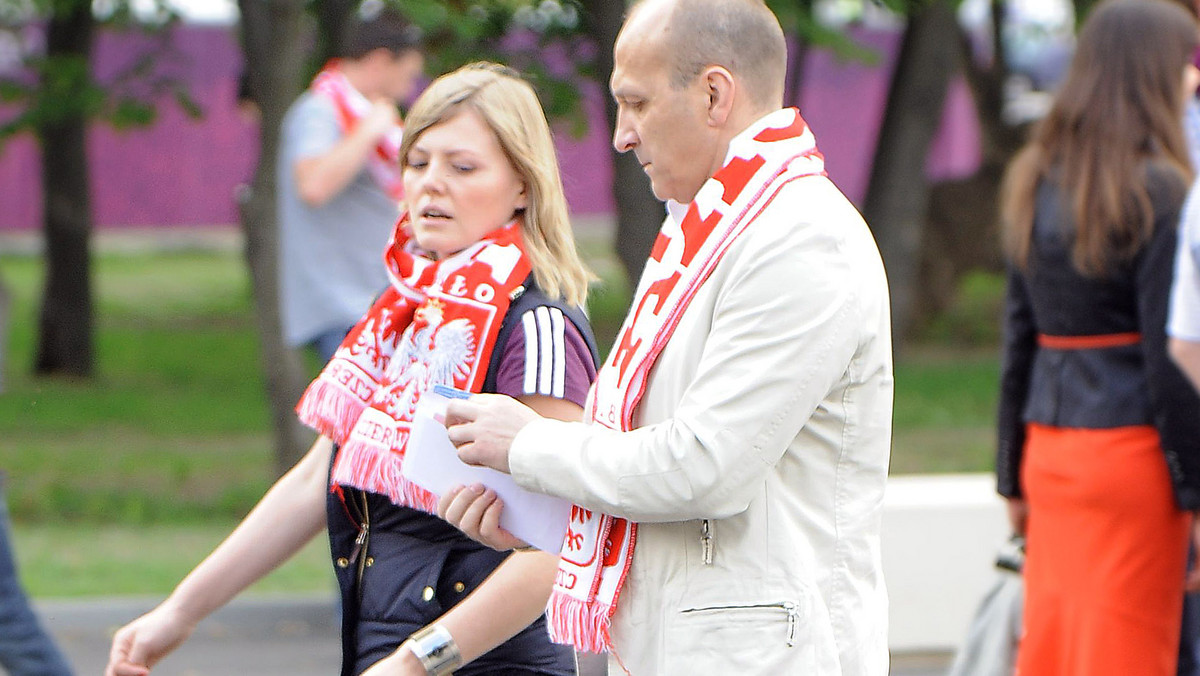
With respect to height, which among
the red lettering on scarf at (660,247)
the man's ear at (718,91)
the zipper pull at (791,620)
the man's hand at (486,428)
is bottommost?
the zipper pull at (791,620)

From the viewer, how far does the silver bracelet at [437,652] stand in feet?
8.20

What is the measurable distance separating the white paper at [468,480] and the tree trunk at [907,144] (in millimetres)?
12419

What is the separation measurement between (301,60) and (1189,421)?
18.5 ft

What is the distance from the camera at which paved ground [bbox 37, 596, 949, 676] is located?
20.0 feet

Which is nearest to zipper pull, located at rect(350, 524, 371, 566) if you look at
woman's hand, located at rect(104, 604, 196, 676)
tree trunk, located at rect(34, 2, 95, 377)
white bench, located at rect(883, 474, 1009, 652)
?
woman's hand, located at rect(104, 604, 196, 676)

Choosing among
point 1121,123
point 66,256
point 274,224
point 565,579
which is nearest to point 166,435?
point 66,256

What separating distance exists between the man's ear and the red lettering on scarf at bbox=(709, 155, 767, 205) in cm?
7

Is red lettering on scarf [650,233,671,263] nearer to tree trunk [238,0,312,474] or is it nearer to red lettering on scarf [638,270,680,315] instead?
red lettering on scarf [638,270,680,315]

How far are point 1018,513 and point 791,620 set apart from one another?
235 cm

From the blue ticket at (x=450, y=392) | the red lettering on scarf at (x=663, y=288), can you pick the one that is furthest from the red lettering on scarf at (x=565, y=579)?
the red lettering on scarf at (x=663, y=288)

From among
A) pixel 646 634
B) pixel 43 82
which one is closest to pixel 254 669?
pixel 646 634

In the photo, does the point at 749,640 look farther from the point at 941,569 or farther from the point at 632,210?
the point at 632,210

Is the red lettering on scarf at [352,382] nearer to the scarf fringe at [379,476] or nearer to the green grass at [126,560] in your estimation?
the scarf fringe at [379,476]

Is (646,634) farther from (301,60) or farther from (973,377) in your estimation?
(973,377)
